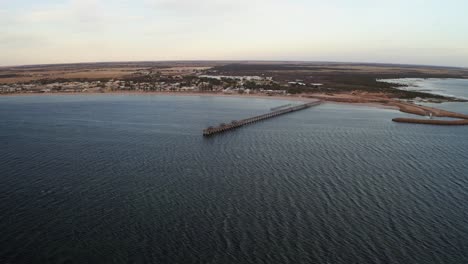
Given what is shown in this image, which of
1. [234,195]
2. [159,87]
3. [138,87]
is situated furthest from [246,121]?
[138,87]

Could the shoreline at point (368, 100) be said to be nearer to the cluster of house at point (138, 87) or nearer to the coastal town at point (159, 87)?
the coastal town at point (159, 87)

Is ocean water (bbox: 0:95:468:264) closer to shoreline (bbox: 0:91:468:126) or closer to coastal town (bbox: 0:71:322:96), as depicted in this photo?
→ shoreline (bbox: 0:91:468:126)

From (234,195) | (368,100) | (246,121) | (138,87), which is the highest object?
(138,87)

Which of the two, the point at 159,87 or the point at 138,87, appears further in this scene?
the point at 138,87

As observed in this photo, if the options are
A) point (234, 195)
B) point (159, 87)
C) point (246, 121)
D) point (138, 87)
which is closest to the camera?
point (234, 195)

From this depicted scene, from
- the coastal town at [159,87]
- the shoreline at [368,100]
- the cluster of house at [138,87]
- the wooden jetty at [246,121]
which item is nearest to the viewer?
the wooden jetty at [246,121]

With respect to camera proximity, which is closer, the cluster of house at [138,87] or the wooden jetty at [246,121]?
the wooden jetty at [246,121]

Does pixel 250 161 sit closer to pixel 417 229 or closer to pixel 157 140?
pixel 157 140

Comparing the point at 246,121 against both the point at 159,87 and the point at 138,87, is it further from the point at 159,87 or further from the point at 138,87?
the point at 138,87

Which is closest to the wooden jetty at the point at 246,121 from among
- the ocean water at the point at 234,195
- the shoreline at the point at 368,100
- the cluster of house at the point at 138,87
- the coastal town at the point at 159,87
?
the ocean water at the point at 234,195

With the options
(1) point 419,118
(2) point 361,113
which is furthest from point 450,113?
(2) point 361,113
